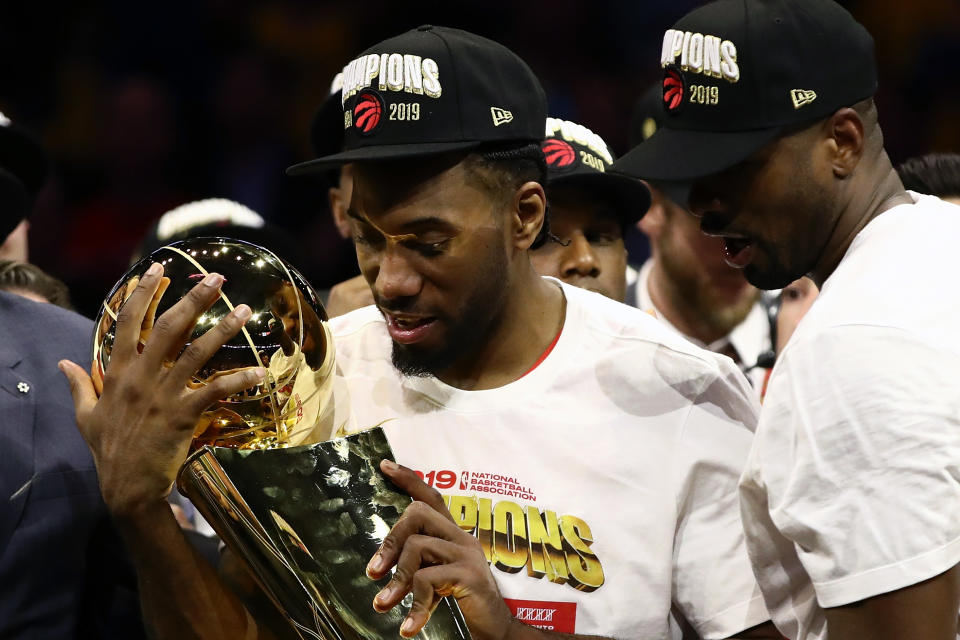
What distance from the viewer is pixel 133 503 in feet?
5.56

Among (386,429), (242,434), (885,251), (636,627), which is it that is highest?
(885,251)

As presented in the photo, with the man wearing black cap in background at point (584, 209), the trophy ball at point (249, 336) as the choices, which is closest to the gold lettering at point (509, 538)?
the trophy ball at point (249, 336)

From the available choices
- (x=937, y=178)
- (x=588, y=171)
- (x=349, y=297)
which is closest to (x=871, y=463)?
(x=588, y=171)

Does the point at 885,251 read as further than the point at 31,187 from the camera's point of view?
No

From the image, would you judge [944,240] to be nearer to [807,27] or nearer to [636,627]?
[807,27]

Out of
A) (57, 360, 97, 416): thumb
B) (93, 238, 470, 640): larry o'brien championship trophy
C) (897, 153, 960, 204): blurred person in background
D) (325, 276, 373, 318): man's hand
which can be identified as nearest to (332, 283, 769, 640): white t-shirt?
(93, 238, 470, 640): larry o'brien championship trophy

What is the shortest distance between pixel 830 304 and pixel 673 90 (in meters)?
0.49

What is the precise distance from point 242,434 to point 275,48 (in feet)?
13.9

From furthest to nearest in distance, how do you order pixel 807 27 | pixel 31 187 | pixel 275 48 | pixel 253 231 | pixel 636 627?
pixel 275 48 → pixel 253 231 → pixel 31 187 → pixel 636 627 → pixel 807 27

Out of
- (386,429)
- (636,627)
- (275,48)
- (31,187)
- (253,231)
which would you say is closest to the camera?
(636,627)

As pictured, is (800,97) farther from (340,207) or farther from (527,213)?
(340,207)

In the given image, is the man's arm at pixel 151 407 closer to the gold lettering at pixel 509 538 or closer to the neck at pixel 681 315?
the gold lettering at pixel 509 538

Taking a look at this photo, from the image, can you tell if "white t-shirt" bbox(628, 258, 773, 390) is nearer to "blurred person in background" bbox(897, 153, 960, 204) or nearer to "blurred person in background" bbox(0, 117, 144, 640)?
"blurred person in background" bbox(897, 153, 960, 204)

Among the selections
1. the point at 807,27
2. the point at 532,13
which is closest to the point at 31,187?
the point at 807,27
